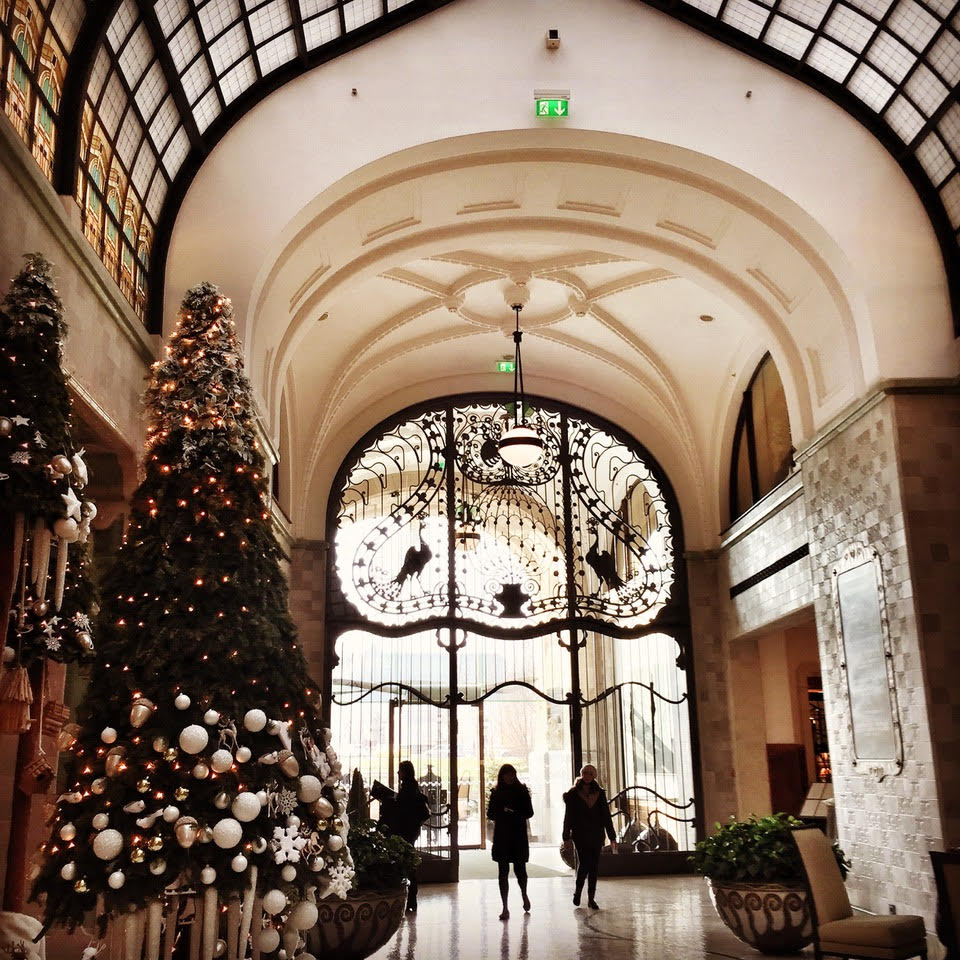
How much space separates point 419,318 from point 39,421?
801 centimetres

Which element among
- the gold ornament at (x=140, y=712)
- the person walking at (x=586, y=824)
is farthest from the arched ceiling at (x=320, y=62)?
the person walking at (x=586, y=824)

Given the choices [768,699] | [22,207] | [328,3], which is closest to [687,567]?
[768,699]

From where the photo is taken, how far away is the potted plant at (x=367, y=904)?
637 cm

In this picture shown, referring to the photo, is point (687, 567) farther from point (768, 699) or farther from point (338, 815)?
point (338, 815)

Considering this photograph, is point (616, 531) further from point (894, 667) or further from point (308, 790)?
point (308, 790)

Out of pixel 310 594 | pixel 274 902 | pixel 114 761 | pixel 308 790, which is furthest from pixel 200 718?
pixel 310 594

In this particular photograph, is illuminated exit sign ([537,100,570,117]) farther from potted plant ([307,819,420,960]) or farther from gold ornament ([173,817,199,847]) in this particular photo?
gold ornament ([173,817,199,847])

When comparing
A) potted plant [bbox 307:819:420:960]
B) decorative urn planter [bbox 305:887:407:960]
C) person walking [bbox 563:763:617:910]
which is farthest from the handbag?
decorative urn planter [bbox 305:887:407:960]

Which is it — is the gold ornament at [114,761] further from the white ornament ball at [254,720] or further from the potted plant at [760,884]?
the potted plant at [760,884]

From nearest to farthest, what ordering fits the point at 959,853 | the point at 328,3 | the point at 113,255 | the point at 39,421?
the point at 39,421 → the point at 959,853 → the point at 113,255 → the point at 328,3

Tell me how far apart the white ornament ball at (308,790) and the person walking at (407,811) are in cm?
444

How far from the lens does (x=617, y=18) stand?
8109mm

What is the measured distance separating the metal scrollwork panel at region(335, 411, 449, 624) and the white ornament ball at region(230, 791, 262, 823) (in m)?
7.82

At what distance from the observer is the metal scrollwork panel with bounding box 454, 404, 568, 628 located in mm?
12758
